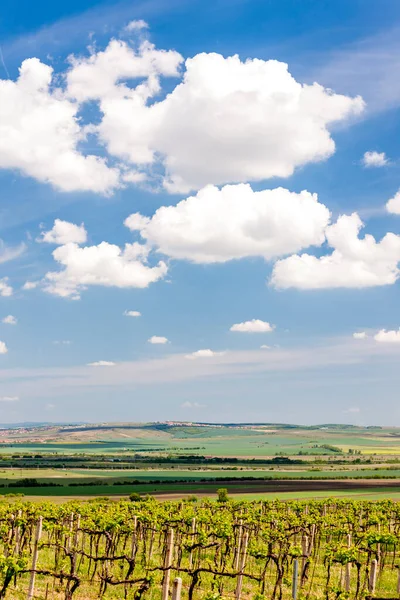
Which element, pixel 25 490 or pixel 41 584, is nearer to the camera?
pixel 41 584

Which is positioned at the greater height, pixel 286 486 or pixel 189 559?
pixel 189 559

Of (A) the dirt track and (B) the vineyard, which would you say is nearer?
(B) the vineyard

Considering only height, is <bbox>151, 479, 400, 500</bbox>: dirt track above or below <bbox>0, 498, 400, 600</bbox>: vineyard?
below

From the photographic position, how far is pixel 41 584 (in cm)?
3472

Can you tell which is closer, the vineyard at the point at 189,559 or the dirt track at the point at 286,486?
the vineyard at the point at 189,559

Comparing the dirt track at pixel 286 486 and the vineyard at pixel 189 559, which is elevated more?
the vineyard at pixel 189 559

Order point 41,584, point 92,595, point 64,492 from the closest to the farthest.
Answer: point 92,595 < point 41,584 < point 64,492

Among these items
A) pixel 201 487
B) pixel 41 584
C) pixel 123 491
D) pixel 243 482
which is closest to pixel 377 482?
pixel 243 482

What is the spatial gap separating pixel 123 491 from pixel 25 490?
17.7 m

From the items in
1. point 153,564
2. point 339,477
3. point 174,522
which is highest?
point 174,522

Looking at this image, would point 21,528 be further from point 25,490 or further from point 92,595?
point 25,490

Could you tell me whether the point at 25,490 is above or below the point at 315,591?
below

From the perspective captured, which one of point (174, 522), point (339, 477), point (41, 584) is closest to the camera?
point (41, 584)

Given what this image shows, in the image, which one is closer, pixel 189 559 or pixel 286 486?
pixel 189 559
